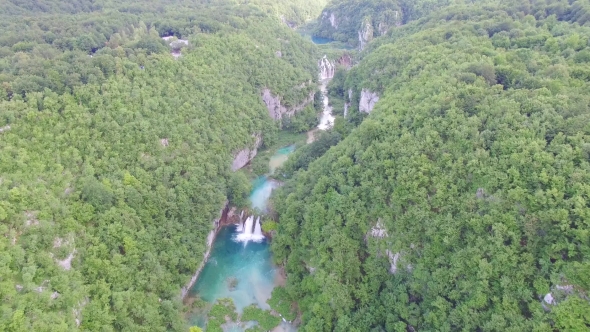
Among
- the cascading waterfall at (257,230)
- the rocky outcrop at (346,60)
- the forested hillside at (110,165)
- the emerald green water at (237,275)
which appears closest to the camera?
the forested hillside at (110,165)

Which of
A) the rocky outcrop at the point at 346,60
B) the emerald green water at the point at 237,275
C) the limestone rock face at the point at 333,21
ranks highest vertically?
the limestone rock face at the point at 333,21

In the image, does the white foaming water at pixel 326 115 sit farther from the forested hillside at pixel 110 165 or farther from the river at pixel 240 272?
the river at pixel 240 272

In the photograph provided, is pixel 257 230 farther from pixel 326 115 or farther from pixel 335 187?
pixel 326 115

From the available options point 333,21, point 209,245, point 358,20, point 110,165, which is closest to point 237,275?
point 209,245

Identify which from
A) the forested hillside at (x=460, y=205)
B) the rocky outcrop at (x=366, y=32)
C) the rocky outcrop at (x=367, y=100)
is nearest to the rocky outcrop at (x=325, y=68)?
the rocky outcrop at (x=366, y=32)

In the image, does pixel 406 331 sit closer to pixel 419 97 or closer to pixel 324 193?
pixel 324 193

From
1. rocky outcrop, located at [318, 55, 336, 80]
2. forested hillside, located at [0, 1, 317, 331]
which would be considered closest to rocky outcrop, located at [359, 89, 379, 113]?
forested hillside, located at [0, 1, 317, 331]
